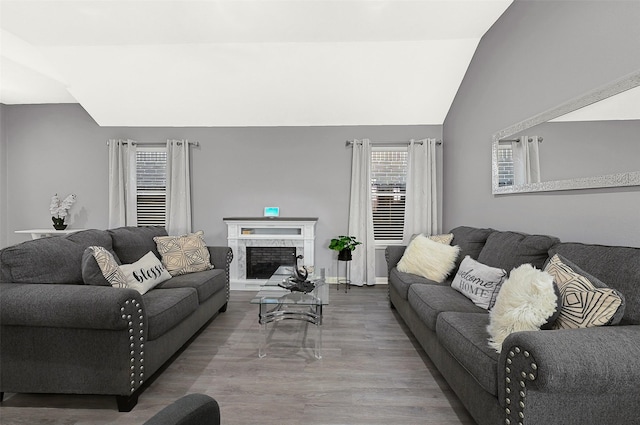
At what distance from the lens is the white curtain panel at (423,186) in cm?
481

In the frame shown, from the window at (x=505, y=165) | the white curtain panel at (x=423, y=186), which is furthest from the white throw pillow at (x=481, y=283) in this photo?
the white curtain panel at (x=423, y=186)

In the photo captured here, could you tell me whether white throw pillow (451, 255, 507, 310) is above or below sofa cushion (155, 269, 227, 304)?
above

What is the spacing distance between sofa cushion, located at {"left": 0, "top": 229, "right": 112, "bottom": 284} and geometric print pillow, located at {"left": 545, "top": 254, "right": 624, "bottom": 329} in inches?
121

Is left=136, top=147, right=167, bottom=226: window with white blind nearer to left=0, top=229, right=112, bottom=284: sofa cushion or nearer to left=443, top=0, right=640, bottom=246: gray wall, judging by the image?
left=0, top=229, right=112, bottom=284: sofa cushion

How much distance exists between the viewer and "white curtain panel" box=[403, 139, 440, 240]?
15.8ft

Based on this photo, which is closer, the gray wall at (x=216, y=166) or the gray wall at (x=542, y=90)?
the gray wall at (x=542, y=90)

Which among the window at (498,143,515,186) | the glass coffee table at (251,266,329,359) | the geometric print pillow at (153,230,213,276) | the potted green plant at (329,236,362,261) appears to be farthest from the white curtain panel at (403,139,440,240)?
the geometric print pillow at (153,230,213,276)

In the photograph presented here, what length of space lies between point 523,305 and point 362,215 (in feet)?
11.1

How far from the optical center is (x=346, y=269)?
4.88m

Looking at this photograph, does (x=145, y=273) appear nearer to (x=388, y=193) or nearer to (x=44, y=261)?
(x=44, y=261)

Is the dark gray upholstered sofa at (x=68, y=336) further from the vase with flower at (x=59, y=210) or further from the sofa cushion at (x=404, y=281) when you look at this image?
the vase with flower at (x=59, y=210)

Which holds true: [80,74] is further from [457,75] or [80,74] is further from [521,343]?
[521,343]

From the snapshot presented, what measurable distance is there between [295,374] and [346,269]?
2.67 m

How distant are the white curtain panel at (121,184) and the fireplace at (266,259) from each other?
2009 millimetres
